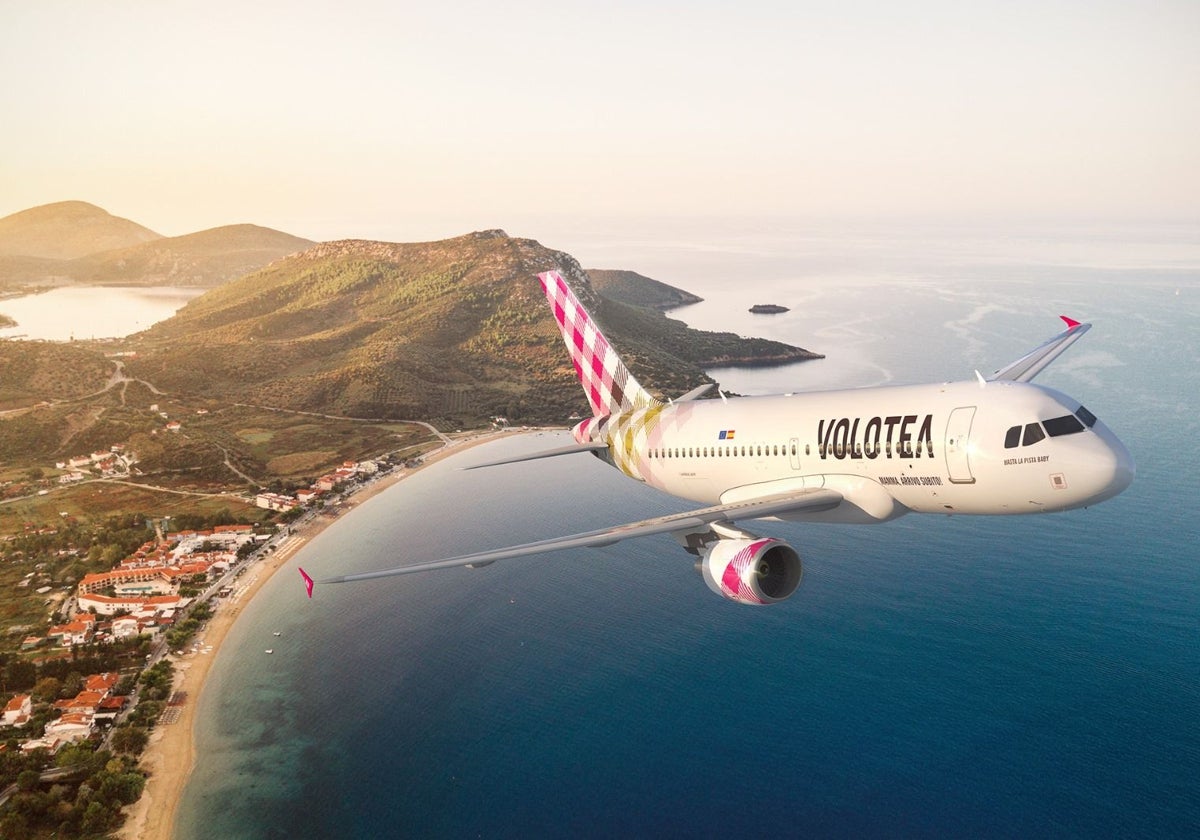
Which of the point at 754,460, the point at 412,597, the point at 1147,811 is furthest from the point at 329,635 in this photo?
Answer: the point at 1147,811

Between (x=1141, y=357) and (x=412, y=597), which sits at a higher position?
(x=1141, y=357)

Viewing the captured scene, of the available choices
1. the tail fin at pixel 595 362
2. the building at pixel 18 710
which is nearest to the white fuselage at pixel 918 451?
the tail fin at pixel 595 362

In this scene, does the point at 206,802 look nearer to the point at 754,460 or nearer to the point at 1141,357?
the point at 754,460

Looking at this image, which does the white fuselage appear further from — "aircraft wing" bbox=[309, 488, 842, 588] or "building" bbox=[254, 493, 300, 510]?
"building" bbox=[254, 493, 300, 510]

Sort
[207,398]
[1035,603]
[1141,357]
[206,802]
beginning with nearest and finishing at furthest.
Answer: [206,802]
[1035,603]
[207,398]
[1141,357]

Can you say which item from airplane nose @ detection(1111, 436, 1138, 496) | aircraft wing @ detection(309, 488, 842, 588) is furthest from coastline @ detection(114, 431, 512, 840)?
airplane nose @ detection(1111, 436, 1138, 496)

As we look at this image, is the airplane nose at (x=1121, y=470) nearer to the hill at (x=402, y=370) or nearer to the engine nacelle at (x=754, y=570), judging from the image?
the engine nacelle at (x=754, y=570)
